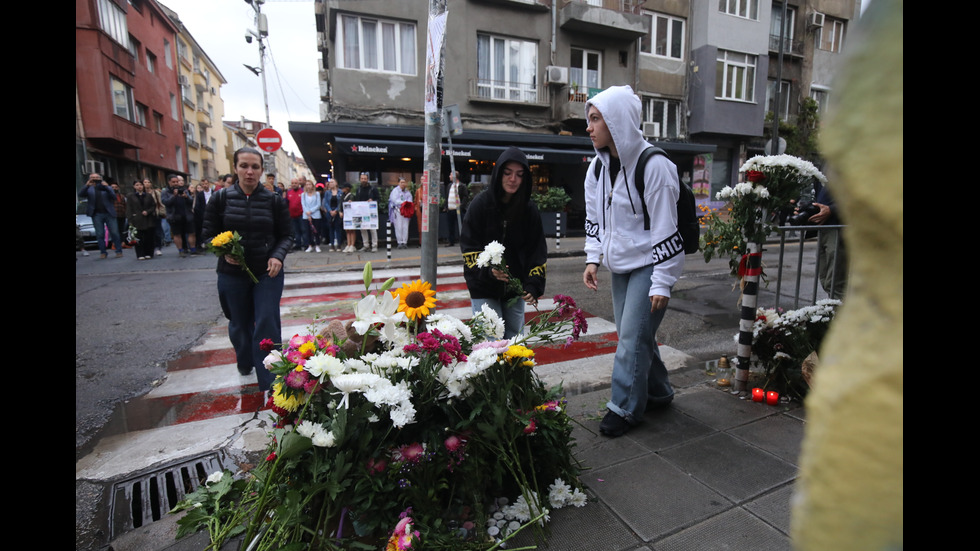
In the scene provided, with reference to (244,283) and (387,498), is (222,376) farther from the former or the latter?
(387,498)

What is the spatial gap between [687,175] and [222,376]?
21.5m

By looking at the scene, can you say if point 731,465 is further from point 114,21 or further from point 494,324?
point 114,21

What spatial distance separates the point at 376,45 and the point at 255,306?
1496 cm

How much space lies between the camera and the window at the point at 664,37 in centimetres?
2064

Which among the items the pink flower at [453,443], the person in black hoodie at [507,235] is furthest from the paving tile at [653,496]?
the person in black hoodie at [507,235]

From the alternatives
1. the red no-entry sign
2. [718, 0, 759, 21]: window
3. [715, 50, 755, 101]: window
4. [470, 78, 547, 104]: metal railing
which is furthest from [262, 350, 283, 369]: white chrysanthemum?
[718, 0, 759, 21]: window

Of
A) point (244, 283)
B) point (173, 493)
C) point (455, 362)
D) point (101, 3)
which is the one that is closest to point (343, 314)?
point (244, 283)

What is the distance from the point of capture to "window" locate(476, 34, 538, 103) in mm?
17906

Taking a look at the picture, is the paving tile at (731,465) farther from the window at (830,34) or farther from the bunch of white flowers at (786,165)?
the window at (830,34)

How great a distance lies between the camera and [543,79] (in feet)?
61.4

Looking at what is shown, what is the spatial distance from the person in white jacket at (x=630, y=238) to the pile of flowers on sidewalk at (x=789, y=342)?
107 cm

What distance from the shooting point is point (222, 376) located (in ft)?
14.8

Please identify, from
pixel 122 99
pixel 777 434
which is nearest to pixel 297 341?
pixel 777 434

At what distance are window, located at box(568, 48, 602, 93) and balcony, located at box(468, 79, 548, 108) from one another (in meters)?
1.69
